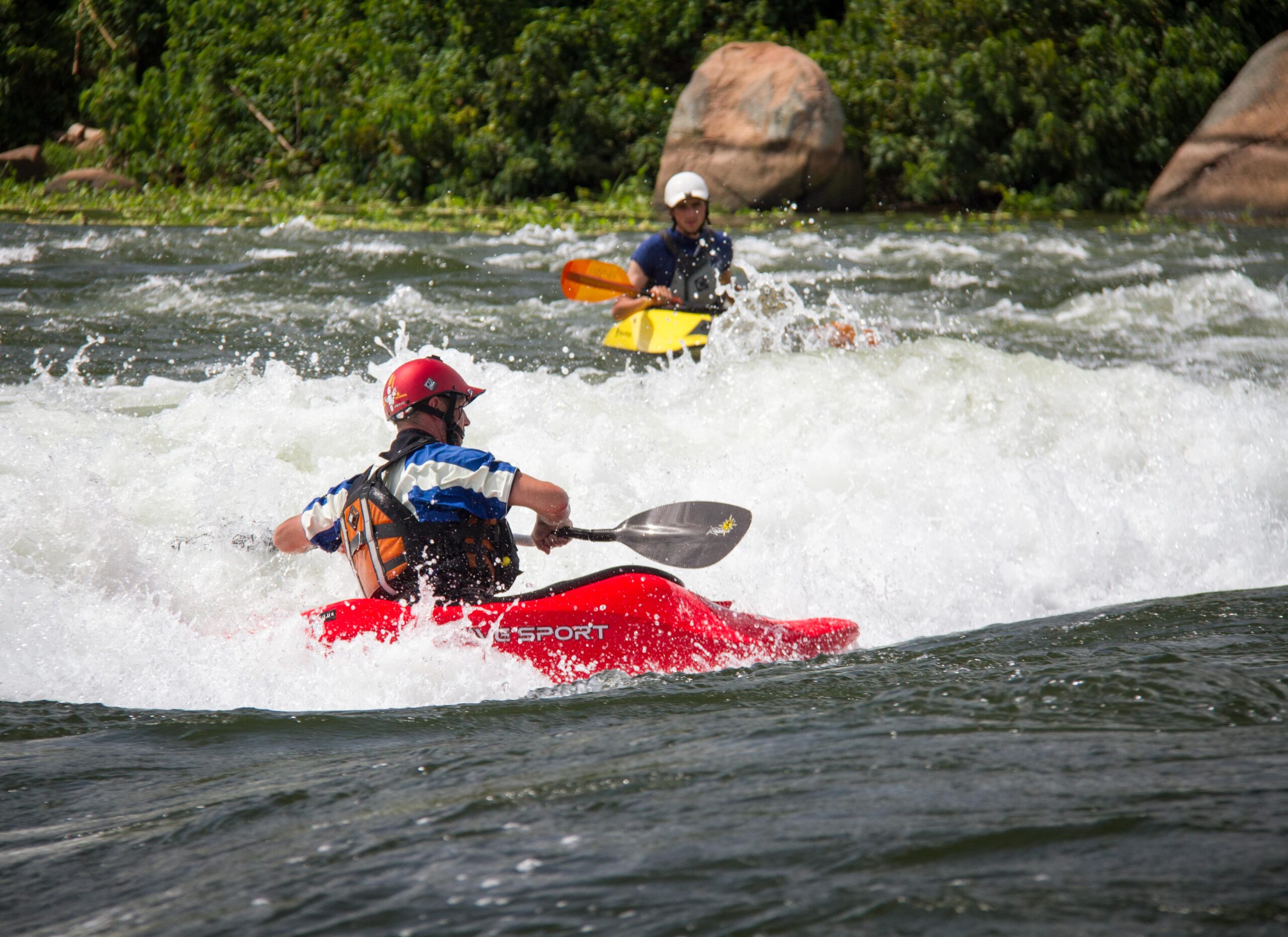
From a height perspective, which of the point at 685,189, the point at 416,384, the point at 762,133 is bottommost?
the point at 416,384

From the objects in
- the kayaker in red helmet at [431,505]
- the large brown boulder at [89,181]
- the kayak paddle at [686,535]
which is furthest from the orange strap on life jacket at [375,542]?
the large brown boulder at [89,181]

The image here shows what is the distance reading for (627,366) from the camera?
7.75 meters

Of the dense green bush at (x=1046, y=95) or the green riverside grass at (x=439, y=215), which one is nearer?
the green riverside grass at (x=439, y=215)

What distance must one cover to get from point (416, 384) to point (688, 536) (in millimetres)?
1129

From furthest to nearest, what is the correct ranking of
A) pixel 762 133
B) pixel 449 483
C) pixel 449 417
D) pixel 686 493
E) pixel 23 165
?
pixel 23 165 → pixel 762 133 → pixel 686 493 → pixel 449 417 → pixel 449 483

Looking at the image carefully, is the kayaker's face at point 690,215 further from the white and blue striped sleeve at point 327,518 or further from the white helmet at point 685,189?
the white and blue striped sleeve at point 327,518

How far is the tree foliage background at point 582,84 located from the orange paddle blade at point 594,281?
8125mm

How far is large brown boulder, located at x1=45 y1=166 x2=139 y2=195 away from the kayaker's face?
12.6m

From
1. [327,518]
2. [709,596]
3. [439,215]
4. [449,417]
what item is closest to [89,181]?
[439,215]

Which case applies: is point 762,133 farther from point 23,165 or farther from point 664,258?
point 23,165

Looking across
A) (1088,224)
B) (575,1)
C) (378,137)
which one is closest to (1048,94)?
(1088,224)

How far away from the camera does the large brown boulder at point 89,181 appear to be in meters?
17.1

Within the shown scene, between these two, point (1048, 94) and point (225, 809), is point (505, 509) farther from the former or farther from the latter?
point (1048, 94)

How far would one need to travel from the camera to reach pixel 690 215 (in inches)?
301
